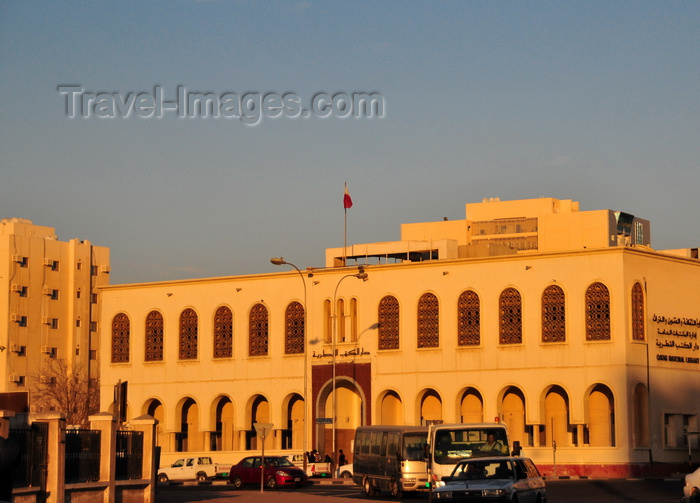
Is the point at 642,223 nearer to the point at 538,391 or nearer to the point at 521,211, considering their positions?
the point at 521,211

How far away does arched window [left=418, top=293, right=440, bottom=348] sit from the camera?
213 ft

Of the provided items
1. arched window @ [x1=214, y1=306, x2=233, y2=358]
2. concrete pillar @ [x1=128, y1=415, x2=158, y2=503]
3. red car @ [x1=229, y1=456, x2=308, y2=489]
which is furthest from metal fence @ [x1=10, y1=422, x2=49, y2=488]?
arched window @ [x1=214, y1=306, x2=233, y2=358]

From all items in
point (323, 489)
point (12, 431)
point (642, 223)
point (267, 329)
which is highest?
point (642, 223)

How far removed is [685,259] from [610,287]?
6681 mm

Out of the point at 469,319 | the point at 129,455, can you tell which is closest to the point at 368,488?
the point at 129,455

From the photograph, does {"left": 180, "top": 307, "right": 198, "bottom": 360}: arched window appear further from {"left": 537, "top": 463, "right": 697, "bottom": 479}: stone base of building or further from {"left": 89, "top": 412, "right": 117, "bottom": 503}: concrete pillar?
{"left": 89, "top": 412, "right": 117, "bottom": 503}: concrete pillar

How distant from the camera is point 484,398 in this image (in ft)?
Result: 206

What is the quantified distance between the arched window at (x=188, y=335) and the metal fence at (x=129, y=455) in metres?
38.2

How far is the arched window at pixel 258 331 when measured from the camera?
7012 cm

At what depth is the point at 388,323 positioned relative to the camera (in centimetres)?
6650

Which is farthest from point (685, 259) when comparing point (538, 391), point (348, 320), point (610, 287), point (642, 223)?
point (642, 223)

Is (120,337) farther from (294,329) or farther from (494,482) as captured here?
(494,482)

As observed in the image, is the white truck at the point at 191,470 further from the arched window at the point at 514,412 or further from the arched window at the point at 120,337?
the arched window at the point at 514,412

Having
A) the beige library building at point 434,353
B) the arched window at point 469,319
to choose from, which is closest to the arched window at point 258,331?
the beige library building at point 434,353
